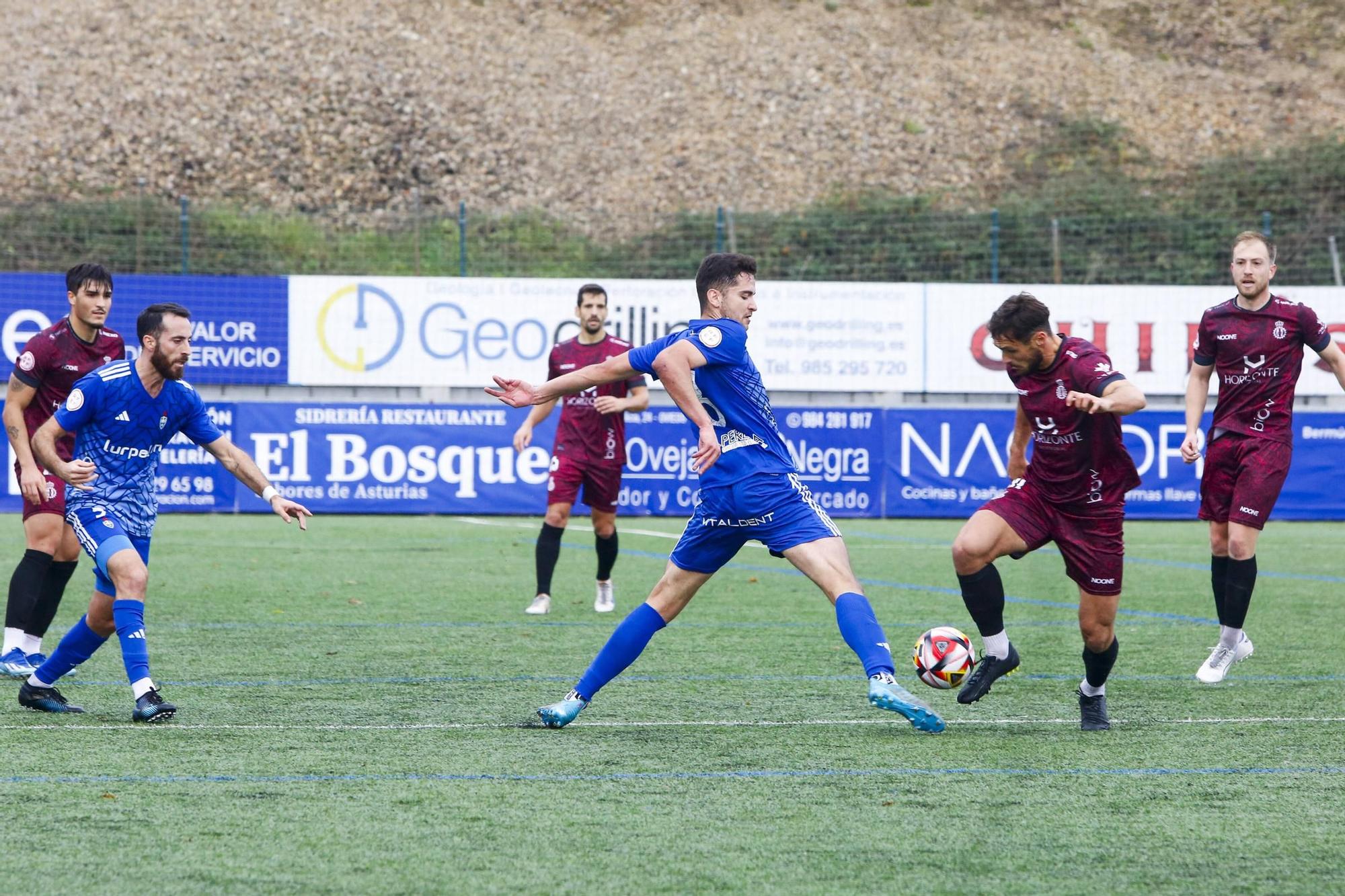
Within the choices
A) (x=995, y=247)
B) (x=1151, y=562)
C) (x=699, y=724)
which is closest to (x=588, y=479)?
(x=699, y=724)

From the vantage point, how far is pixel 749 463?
623 centimetres

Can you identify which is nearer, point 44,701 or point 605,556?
point 44,701

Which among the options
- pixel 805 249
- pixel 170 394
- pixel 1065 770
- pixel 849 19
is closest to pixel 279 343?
pixel 805 249

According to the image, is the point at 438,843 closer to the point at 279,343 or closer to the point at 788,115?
the point at 279,343

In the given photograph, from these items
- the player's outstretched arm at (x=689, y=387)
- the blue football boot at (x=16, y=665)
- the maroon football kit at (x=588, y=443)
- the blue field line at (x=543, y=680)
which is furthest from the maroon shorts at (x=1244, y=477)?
the blue football boot at (x=16, y=665)

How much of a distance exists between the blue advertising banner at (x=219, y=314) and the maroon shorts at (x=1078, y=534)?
705 inches

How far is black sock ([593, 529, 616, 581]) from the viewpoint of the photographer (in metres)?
11.0

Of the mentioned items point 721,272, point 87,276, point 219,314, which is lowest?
point 721,272

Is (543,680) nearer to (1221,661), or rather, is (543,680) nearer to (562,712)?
(562,712)

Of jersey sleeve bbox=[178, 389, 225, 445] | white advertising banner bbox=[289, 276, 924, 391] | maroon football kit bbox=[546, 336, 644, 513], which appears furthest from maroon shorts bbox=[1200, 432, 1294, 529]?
white advertising banner bbox=[289, 276, 924, 391]

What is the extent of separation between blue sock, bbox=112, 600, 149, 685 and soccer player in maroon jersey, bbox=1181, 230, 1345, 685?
194 inches

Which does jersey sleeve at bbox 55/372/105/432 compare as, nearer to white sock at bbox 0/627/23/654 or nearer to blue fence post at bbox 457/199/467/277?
white sock at bbox 0/627/23/654

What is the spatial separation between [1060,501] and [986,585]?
0.47m

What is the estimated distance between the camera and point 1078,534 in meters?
6.42
